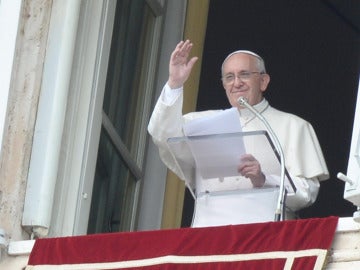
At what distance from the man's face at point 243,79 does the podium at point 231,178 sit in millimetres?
380

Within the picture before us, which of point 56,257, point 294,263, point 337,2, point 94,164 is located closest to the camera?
point 294,263

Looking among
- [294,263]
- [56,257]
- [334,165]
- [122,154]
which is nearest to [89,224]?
[122,154]

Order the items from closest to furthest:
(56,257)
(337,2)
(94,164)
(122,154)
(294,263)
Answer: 1. (294,263)
2. (56,257)
3. (94,164)
4. (122,154)
5. (337,2)

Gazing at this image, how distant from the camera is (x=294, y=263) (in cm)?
686

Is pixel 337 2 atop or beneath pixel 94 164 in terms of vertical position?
atop

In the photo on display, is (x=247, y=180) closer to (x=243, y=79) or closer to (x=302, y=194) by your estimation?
(x=302, y=194)

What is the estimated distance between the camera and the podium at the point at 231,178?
7.34m

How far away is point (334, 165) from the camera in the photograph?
456 inches

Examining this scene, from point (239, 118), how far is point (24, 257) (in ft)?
3.34

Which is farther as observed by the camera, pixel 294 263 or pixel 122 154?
pixel 122 154

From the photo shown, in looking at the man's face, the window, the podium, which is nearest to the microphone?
the podium

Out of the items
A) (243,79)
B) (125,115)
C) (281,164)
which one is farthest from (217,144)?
(125,115)

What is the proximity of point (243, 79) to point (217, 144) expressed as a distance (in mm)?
617

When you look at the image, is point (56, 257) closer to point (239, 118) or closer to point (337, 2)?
point (239, 118)
